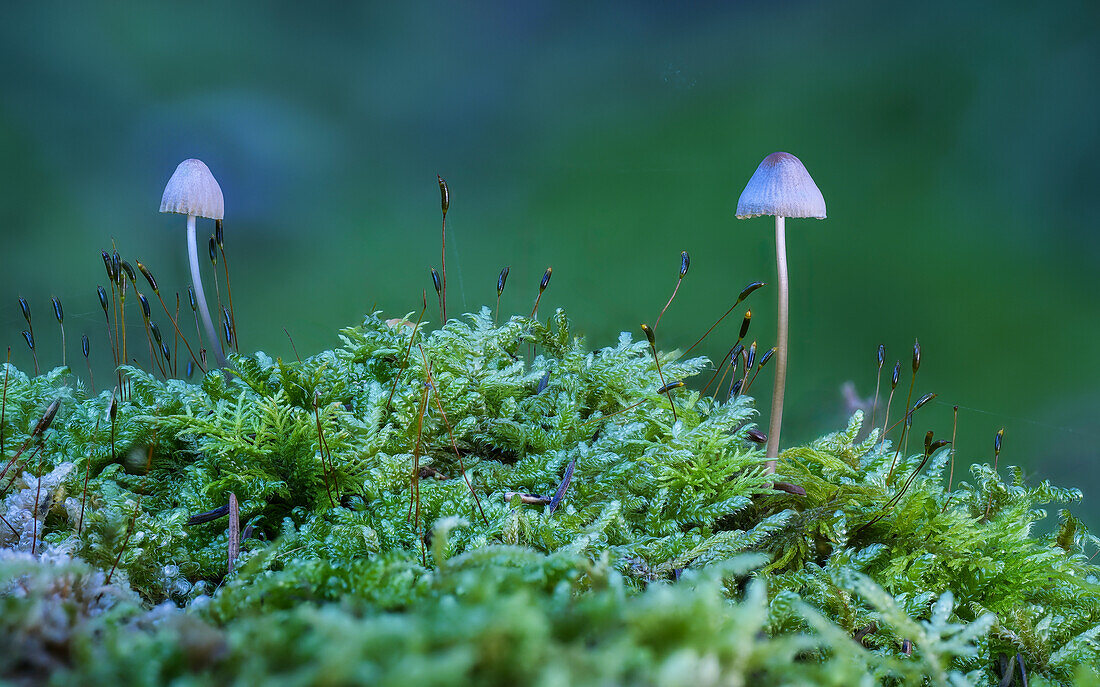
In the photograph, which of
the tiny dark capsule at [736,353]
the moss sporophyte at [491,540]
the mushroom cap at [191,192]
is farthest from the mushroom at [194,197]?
the tiny dark capsule at [736,353]

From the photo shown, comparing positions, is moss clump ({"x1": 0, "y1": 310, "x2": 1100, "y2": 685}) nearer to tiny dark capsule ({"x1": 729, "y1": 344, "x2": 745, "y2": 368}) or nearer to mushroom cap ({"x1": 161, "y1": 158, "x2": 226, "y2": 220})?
tiny dark capsule ({"x1": 729, "y1": 344, "x2": 745, "y2": 368})

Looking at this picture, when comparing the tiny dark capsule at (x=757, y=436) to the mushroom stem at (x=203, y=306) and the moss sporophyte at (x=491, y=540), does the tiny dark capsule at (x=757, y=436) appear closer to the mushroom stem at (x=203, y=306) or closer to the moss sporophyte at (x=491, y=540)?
the moss sporophyte at (x=491, y=540)

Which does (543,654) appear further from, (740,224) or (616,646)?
(740,224)

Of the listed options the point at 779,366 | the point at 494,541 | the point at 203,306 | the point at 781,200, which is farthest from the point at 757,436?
the point at 203,306

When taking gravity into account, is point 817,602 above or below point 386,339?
below

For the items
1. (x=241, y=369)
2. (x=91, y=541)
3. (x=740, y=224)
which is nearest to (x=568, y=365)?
(x=241, y=369)

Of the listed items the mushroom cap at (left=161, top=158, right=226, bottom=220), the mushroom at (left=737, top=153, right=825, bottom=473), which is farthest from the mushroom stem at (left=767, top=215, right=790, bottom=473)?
the mushroom cap at (left=161, top=158, right=226, bottom=220)

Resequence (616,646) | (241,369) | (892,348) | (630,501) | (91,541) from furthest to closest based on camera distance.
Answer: (892,348) → (241,369) → (630,501) → (91,541) → (616,646)
